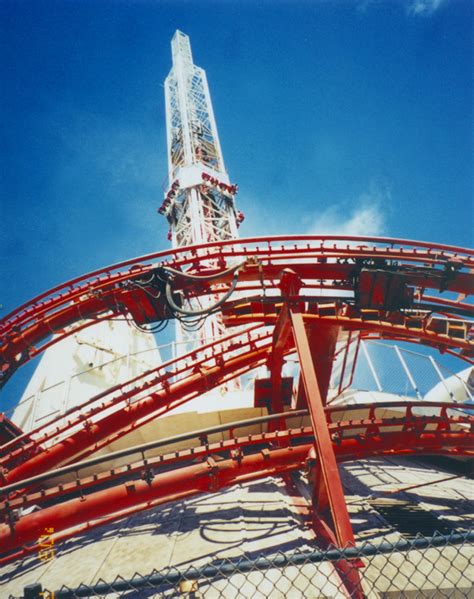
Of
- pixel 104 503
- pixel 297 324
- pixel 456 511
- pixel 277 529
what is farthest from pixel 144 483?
pixel 456 511

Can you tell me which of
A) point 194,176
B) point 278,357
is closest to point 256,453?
point 278,357

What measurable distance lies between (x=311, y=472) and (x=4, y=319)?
7.61 metres

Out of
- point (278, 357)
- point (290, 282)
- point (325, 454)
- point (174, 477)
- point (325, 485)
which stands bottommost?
point (174, 477)

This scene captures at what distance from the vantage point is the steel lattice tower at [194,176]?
2409 cm

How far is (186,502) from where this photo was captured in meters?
7.78

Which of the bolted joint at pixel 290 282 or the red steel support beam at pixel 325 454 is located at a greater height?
the bolted joint at pixel 290 282

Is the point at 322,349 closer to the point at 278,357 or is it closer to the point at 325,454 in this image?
the point at 278,357

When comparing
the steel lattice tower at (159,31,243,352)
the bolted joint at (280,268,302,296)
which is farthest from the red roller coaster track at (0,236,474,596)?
the steel lattice tower at (159,31,243,352)

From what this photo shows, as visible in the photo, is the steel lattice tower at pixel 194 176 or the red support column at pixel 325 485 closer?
the red support column at pixel 325 485

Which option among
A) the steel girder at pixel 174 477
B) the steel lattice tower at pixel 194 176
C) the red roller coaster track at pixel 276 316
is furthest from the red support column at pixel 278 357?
the steel lattice tower at pixel 194 176

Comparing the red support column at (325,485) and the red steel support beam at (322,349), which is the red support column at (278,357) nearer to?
the red support column at (325,485)

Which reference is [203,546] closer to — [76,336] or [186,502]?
[186,502]

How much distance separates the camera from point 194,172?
84.8ft

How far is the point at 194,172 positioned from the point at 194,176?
41 cm
